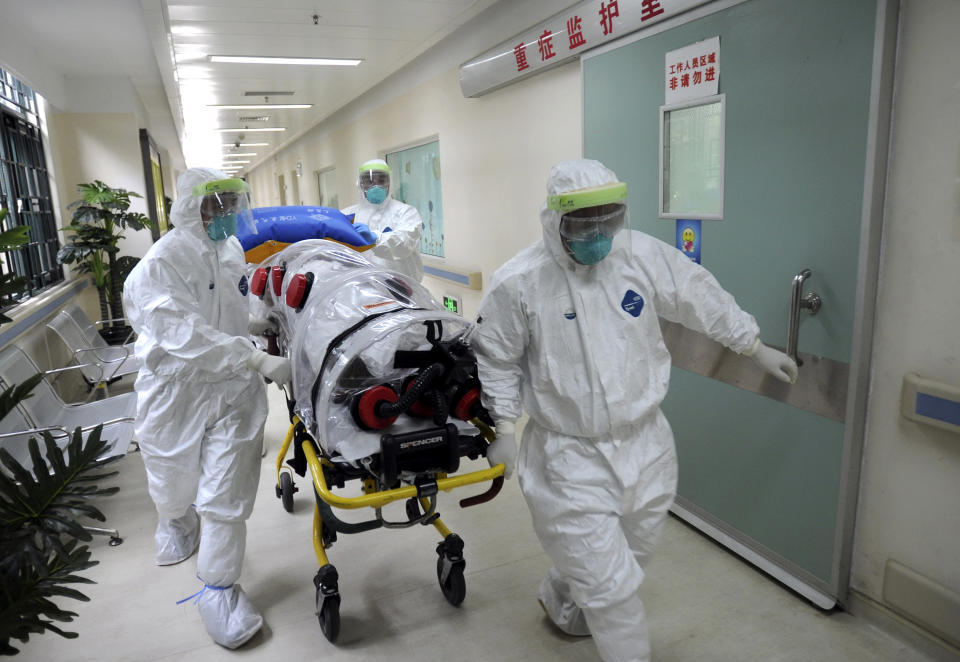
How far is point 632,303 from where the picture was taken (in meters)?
1.89

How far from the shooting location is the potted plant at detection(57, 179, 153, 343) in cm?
566

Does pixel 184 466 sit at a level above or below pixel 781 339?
below

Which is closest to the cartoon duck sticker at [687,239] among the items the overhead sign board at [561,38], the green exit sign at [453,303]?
the overhead sign board at [561,38]

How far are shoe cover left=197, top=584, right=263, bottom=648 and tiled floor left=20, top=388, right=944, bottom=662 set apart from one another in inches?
2.0

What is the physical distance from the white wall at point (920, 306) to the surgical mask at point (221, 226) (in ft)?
7.44

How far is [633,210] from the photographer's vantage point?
9.81 feet

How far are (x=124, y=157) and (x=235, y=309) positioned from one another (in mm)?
5716

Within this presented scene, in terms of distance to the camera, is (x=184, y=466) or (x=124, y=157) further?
(x=124, y=157)

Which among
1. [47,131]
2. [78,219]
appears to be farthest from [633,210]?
[47,131]

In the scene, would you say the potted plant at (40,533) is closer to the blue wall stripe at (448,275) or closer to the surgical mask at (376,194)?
the surgical mask at (376,194)

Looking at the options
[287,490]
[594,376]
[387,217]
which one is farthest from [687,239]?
[387,217]

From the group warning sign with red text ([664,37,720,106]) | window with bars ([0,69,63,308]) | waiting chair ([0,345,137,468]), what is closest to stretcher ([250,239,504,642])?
warning sign with red text ([664,37,720,106])

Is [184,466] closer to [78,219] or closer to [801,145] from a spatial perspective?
[801,145]

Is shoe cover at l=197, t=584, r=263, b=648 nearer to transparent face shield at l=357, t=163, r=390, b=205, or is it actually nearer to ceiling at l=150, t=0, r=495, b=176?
transparent face shield at l=357, t=163, r=390, b=205
